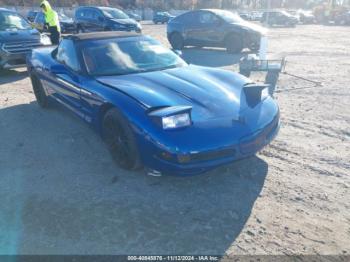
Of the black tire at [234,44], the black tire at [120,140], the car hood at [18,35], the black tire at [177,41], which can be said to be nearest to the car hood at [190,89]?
the black tire at [120,140]

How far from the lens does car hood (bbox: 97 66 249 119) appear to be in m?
3.52

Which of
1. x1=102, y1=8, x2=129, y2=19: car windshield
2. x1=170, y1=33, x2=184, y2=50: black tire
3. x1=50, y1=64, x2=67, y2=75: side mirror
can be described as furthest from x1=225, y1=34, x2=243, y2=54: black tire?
x1=50, y1=64, x2=67, y2=75: side mirror

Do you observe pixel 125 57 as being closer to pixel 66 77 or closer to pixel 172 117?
pixel 66 77

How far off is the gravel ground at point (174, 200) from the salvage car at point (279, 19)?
28350 mm

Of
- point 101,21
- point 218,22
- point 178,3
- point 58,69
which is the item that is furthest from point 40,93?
point 178,3

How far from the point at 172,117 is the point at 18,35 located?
760cm

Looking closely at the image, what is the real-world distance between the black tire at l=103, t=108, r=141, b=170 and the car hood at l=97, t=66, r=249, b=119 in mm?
305

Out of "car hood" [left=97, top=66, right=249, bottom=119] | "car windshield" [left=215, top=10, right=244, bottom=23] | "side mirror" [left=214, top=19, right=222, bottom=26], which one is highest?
"car hood" [left=97, top=66, right=249, bottom=119]

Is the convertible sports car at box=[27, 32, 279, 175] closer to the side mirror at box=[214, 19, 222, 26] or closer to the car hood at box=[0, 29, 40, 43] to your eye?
the car hood at box=[0, 29, 40, 43]

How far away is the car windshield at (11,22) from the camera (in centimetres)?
956

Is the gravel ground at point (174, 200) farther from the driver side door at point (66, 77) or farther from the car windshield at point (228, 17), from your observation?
the car windshield at point (228, 17)

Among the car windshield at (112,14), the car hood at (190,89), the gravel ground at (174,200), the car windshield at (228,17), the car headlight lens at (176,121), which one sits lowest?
the gravel ground at (174,200)

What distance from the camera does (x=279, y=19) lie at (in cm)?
3131

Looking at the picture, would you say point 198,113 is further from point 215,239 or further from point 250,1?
point 250,1
